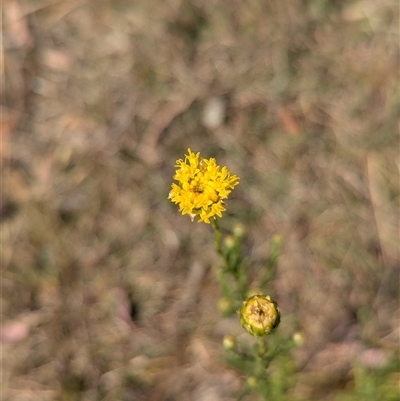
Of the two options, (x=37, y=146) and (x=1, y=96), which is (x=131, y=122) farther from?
(x=1, y=96)

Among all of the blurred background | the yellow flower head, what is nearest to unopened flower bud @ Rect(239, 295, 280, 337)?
the yellow flower head

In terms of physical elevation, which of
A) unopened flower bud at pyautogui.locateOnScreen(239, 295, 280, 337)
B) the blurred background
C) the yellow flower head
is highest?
the blurred background

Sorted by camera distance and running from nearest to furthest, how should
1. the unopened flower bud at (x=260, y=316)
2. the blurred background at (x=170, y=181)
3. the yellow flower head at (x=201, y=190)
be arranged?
the unopened flower bud at (x=260, y=316) → the yellow flower head at (x=201, y=190) → the blurred background at (x=170, y=181)

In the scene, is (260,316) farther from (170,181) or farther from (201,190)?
(170,181)

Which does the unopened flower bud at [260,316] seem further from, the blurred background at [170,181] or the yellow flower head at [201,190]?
the blurred background at [170,181]

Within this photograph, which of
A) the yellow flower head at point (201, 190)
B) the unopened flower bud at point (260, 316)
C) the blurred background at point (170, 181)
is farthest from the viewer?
the blurred background at point (170, 181)

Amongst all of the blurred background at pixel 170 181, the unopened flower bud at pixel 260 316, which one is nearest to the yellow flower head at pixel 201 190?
the unopened flower bud at pixel 260 316

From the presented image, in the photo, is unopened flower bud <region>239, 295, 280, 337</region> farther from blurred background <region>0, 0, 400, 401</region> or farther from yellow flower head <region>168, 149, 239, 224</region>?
blurred background <region>0, 0, 400, 401</region>
